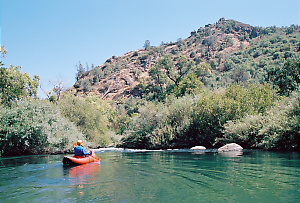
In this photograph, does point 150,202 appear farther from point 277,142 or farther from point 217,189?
point 277,142

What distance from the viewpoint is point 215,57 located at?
324ft

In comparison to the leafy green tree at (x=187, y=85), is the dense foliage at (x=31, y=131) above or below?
below

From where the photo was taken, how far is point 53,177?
12.6 m

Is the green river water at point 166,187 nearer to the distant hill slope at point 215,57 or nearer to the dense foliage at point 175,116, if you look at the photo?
the dense foliage at point 175,116

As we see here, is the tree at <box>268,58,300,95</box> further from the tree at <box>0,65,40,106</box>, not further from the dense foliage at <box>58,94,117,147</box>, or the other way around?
the tree at <box>0,65,40,106</box>

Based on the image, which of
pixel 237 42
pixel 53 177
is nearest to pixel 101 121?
pixel 53 177

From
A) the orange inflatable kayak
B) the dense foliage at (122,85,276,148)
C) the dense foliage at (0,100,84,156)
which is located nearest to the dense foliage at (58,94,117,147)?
the dense foliage at (122,85,276,148)

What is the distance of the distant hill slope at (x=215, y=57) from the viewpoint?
2926 inches

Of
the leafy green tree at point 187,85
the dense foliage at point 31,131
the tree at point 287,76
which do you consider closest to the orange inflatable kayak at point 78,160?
the dense foliage at point 31,131

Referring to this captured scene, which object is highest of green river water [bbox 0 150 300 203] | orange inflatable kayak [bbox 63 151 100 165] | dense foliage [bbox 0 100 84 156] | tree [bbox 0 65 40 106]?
tree [bbox 0 65 40 106]

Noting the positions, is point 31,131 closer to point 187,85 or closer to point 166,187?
point 166,187

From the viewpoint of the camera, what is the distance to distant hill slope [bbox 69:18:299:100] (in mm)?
74312

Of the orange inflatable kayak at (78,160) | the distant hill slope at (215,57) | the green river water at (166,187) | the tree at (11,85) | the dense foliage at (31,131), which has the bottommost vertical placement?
the green river water at (166,187)

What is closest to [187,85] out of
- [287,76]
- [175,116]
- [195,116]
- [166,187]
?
[175,116]
